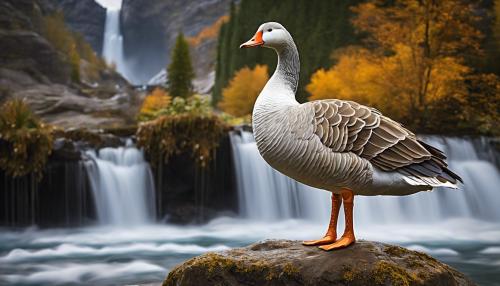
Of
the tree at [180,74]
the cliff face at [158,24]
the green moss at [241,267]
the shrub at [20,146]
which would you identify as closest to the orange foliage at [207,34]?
the cliff face at [158,24]

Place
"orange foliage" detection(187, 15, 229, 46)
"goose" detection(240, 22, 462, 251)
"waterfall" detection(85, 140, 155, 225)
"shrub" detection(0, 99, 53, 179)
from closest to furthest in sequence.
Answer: "goose" detection(240, 22, 462, 251), "shrub" detection(0, 99, 53, 179), "waterfall" detection(85, 140, 155, 225), "orange foliage" detection(187, 15, 229, 46)

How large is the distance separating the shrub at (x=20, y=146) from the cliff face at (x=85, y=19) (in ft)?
232

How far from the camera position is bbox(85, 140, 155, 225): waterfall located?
42.2ft

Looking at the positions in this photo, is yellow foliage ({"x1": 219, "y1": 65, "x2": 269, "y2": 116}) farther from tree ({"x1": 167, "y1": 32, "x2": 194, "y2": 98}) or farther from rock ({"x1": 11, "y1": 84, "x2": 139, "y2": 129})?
rock ({"x1": 11, "y1": 84, "x2": 139, "y2": 129})

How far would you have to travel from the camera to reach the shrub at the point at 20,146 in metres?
12.0

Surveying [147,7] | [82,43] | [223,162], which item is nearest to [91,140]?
[223,162]

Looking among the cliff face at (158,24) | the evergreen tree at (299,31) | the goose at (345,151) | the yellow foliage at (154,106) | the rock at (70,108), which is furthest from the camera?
the cliff face at (158,24)

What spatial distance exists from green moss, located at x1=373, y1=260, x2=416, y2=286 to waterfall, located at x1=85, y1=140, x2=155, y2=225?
10.1m

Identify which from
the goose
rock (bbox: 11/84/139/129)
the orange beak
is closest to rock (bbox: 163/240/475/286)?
the goose

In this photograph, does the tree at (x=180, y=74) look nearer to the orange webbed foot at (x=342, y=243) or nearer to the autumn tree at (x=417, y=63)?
the autumn tree at (x=417, y=63)

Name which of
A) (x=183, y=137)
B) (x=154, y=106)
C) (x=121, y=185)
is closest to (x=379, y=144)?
(x=183, y=137)

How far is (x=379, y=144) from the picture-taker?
370cm

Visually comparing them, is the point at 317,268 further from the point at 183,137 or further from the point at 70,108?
the point at 70,108

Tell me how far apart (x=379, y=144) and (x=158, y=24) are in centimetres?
11241
